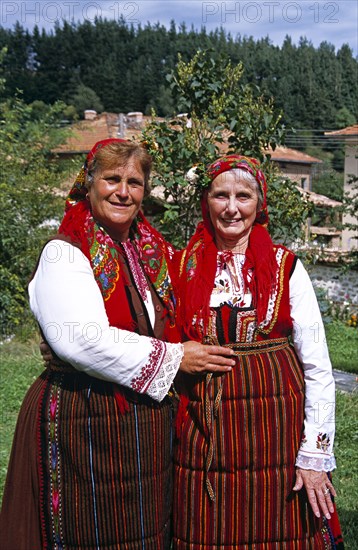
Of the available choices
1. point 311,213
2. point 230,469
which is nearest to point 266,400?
point 230,469

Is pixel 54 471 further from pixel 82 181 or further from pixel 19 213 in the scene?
pixel 19 213

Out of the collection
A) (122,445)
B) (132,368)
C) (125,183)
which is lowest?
(122,445)

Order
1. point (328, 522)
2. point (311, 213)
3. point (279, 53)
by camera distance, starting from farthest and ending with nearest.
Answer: point (279, 53), point (311, 213), point (328, 522)

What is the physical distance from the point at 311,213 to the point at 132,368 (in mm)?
3507

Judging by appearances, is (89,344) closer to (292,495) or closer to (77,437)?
(77,437)

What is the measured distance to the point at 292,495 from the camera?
2.12 meters

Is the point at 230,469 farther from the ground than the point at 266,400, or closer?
closer

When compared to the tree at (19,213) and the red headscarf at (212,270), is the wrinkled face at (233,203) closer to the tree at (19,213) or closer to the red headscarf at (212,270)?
the red headscarf at (212,270)

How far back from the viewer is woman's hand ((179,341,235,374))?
2.05 metres

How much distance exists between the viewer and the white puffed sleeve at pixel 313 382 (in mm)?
2133

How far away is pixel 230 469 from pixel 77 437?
541 millimetres

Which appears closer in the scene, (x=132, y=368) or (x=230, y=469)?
(x=132, y=368)

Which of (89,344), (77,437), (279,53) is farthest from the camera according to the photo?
(279,53)

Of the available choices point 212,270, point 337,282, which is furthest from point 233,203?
point 337,282
